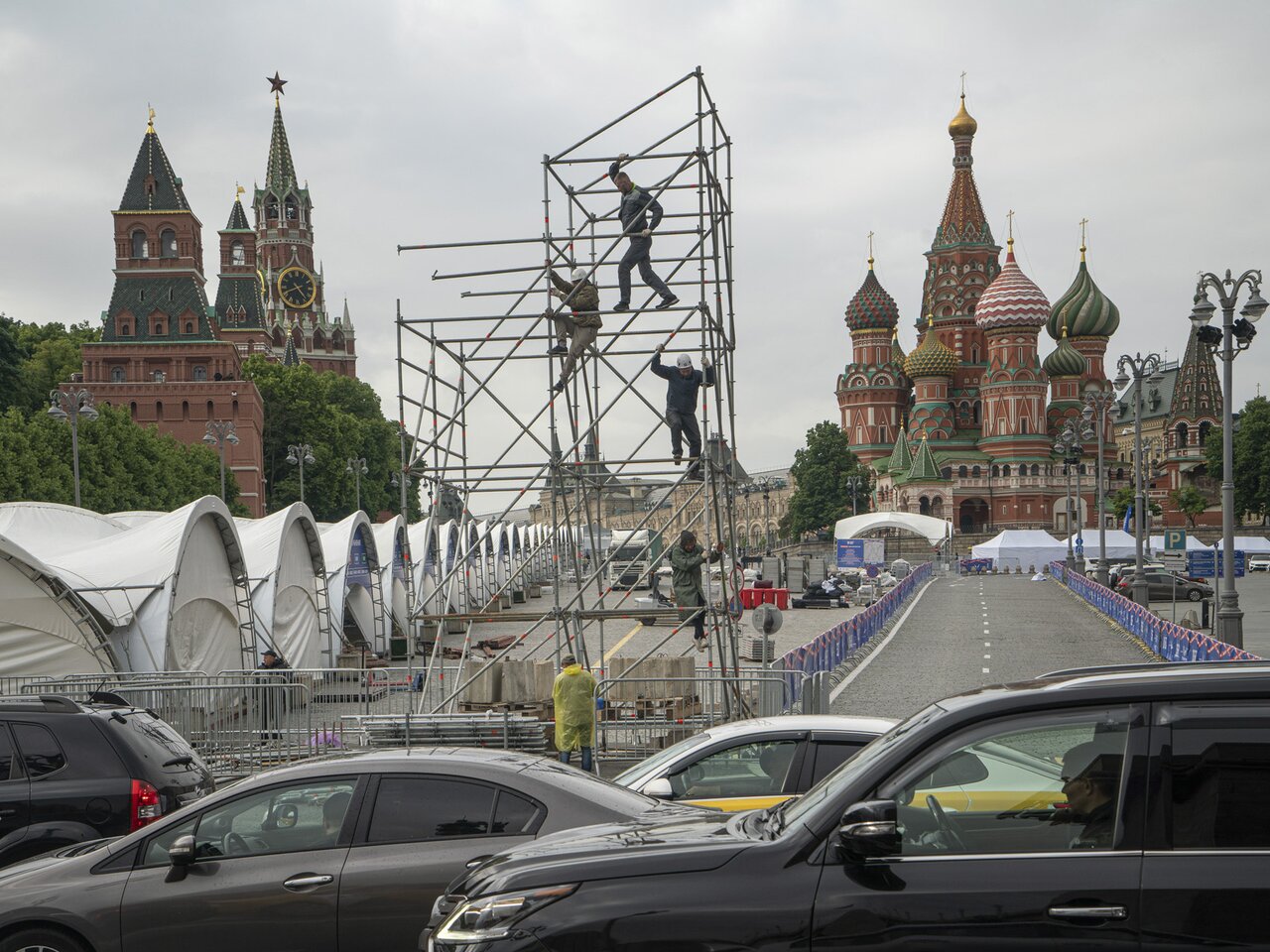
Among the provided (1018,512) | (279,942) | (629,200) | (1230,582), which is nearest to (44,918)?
(279,942)

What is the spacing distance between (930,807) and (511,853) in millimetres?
1575

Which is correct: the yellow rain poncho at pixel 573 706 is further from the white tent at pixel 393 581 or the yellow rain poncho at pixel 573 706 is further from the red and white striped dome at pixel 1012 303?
the red and white striped dome at pixel 1012 303

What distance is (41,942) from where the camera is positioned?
6.71m

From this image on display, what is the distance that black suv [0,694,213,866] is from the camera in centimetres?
879

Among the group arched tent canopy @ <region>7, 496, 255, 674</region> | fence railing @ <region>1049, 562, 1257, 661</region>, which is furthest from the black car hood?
arched tent canopy @ <region>7, 496, 255, 674</region>

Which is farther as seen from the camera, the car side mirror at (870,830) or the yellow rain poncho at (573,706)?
the yellow rain poncho at (573,706)

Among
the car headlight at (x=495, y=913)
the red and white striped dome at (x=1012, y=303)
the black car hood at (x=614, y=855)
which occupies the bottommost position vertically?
the car headlight at (x=495, y=913)

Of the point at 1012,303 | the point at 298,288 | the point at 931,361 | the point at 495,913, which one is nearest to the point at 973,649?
the point at 495,913

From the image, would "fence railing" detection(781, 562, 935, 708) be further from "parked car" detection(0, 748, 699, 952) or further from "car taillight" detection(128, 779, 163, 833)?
"parked car" detection(0, 748, 699, 952)

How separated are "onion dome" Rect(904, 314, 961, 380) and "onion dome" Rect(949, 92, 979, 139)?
70.7 feet

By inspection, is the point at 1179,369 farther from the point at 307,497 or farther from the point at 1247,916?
the point at 1247,916

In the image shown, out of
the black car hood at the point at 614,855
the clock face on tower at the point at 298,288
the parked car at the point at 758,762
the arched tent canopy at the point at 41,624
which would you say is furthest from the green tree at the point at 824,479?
the black car hood at the point at 614,855

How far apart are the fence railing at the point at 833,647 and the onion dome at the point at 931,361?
76.0m

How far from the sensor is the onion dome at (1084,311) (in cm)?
12456
